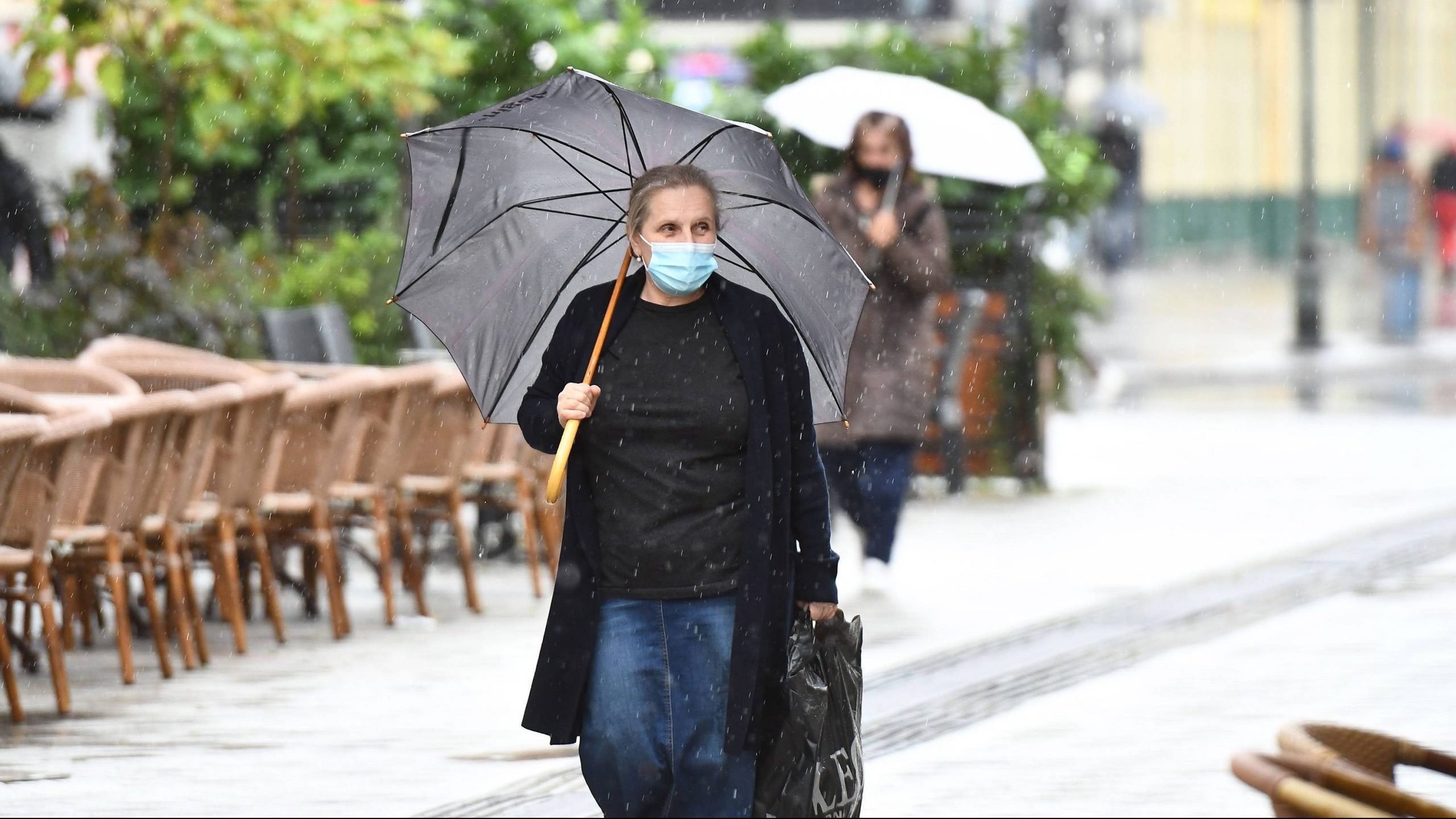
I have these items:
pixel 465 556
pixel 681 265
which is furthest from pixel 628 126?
pixel 465 556

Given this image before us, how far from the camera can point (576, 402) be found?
15.4 feet

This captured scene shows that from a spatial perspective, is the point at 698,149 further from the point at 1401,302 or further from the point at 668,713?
the point at 1401,302

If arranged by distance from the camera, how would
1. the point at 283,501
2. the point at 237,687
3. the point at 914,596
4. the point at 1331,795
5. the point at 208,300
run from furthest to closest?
the point at 208,300 → the point at 914,596 → the point at 283,501 → the point at 237,687 → the point at 1331,795

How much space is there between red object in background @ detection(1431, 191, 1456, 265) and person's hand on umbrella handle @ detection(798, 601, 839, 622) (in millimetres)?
28379

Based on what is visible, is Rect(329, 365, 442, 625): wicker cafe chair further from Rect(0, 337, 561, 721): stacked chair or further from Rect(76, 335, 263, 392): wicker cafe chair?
Rect(76, 335, 263, 392): wicker cafe chair

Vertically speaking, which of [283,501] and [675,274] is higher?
[675,274]

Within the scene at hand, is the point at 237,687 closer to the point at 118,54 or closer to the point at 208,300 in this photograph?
the point at 208,300

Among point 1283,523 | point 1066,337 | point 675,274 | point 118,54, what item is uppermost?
point 118,54

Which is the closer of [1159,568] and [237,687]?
[237,687]

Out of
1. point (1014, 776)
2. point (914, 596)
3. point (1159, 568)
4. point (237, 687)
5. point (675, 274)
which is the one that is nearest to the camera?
point (675, 274)

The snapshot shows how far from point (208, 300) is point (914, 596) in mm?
3903

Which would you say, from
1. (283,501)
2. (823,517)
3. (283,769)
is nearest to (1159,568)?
(283,501)

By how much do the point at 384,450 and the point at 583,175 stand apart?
4.43 meters

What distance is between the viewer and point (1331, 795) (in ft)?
10.3
